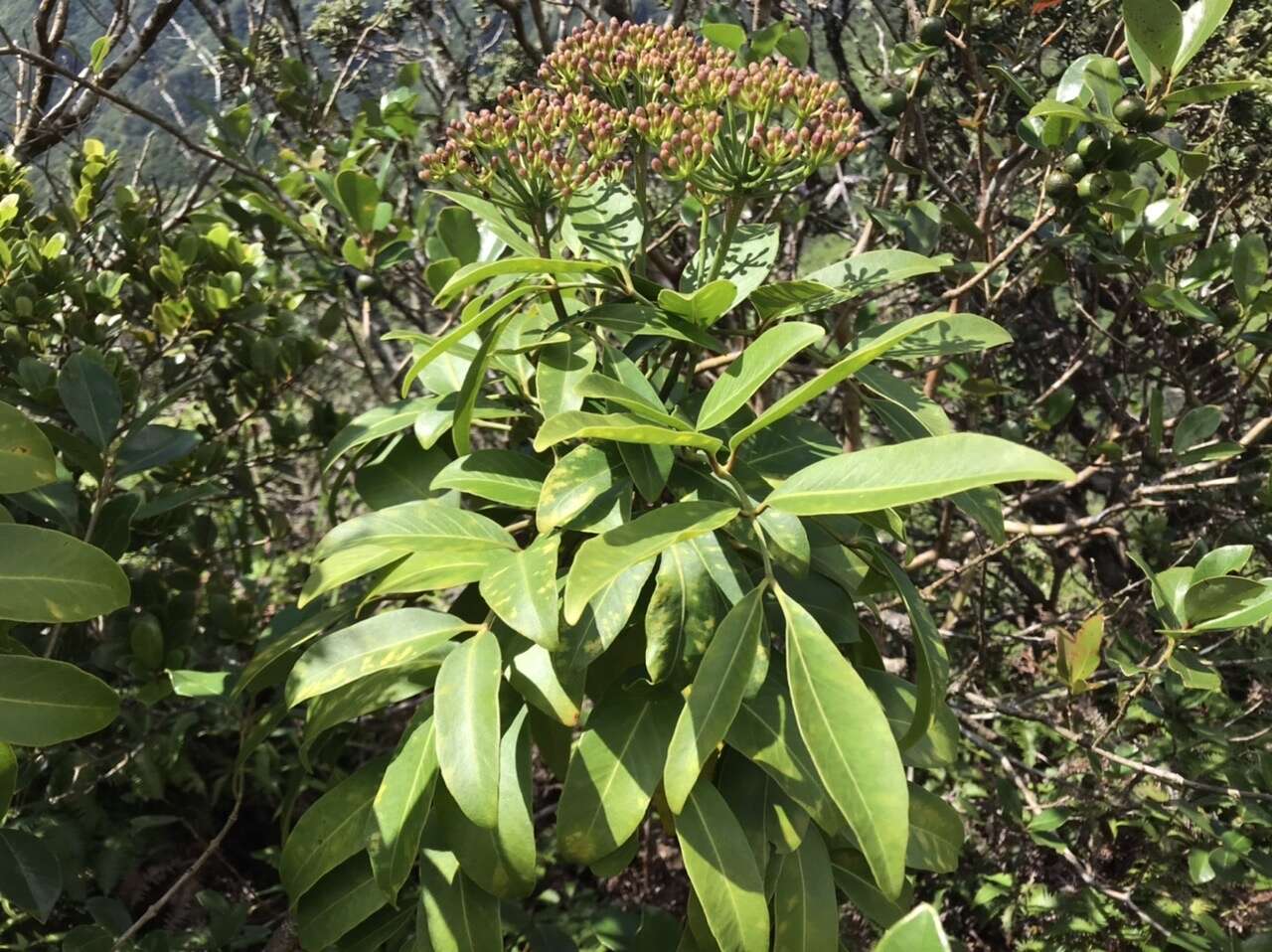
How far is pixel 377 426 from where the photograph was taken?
1.28 m

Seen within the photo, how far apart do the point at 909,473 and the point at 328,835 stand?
0.80m

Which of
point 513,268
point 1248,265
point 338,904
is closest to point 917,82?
point 1248,265

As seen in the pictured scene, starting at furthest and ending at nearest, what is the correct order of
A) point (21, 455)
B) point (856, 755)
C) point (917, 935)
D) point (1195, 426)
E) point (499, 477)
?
1. point (1195, 426)
2. point (499, 477)
3. point (21, 455)
4. point (856, 755)
5. point (917, 935)

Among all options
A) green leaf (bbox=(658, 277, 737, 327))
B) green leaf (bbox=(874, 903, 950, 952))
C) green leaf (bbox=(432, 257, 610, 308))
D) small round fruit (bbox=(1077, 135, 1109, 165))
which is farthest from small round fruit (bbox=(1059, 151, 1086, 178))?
green leaf (bbox=(874, 903, 950, 952))

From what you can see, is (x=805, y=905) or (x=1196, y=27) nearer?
(x=805, y=905)

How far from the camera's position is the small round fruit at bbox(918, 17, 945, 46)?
5.07 feet

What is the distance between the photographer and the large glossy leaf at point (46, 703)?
0.83 metres

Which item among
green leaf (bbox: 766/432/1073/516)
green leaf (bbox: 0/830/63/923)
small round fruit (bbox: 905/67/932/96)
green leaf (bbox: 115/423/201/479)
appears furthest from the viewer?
small round fruit (bbox: 905/67/932/96)

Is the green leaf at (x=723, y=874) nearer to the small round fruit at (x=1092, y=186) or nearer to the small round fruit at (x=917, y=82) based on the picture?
the small round fruit at (x=1092, y=186)

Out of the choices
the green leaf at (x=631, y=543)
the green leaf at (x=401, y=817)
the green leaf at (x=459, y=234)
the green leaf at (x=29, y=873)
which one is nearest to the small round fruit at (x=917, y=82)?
the green leaf at (x=459, y=234)

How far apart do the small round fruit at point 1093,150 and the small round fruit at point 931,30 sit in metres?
0.37

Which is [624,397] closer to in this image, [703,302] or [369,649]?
[703,302]

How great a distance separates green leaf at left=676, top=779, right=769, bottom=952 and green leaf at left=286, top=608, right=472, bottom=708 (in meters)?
0.33

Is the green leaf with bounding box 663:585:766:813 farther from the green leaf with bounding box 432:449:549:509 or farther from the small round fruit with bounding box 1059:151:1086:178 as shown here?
the small round fruit with bounding box 1059:151:1086:178
